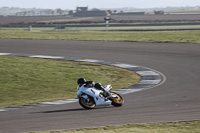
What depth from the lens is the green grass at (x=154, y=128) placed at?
11.0 metres

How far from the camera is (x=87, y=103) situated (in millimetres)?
14719

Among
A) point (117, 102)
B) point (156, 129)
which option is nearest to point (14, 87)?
point (117, 102)

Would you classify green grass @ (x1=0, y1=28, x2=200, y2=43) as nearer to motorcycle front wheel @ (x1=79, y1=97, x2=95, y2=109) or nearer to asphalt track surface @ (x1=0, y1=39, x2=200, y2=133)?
asphalt track surface @ (x1=0, y1=39, x2=200, y2=133)

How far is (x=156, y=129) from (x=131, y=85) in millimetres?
9562

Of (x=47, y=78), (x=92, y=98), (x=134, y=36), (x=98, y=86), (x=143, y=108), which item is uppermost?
(x=98, y=86)

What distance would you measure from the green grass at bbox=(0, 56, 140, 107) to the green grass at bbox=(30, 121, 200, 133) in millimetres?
6038

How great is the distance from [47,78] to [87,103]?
27.9 ft

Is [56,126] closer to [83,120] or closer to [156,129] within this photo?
[83,120]

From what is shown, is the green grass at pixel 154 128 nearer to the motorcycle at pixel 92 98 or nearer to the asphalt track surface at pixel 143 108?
the asphalt track surface at pixel 143 108

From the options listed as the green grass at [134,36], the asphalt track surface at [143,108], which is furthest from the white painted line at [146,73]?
the green grass at [134,36]

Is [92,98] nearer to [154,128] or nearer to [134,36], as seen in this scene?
[154,128]

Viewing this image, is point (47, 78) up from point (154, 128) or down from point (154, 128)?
down

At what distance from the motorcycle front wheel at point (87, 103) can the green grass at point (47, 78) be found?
3.00 metres

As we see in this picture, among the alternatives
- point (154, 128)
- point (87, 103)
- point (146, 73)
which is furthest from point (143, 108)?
point (146, 73)
